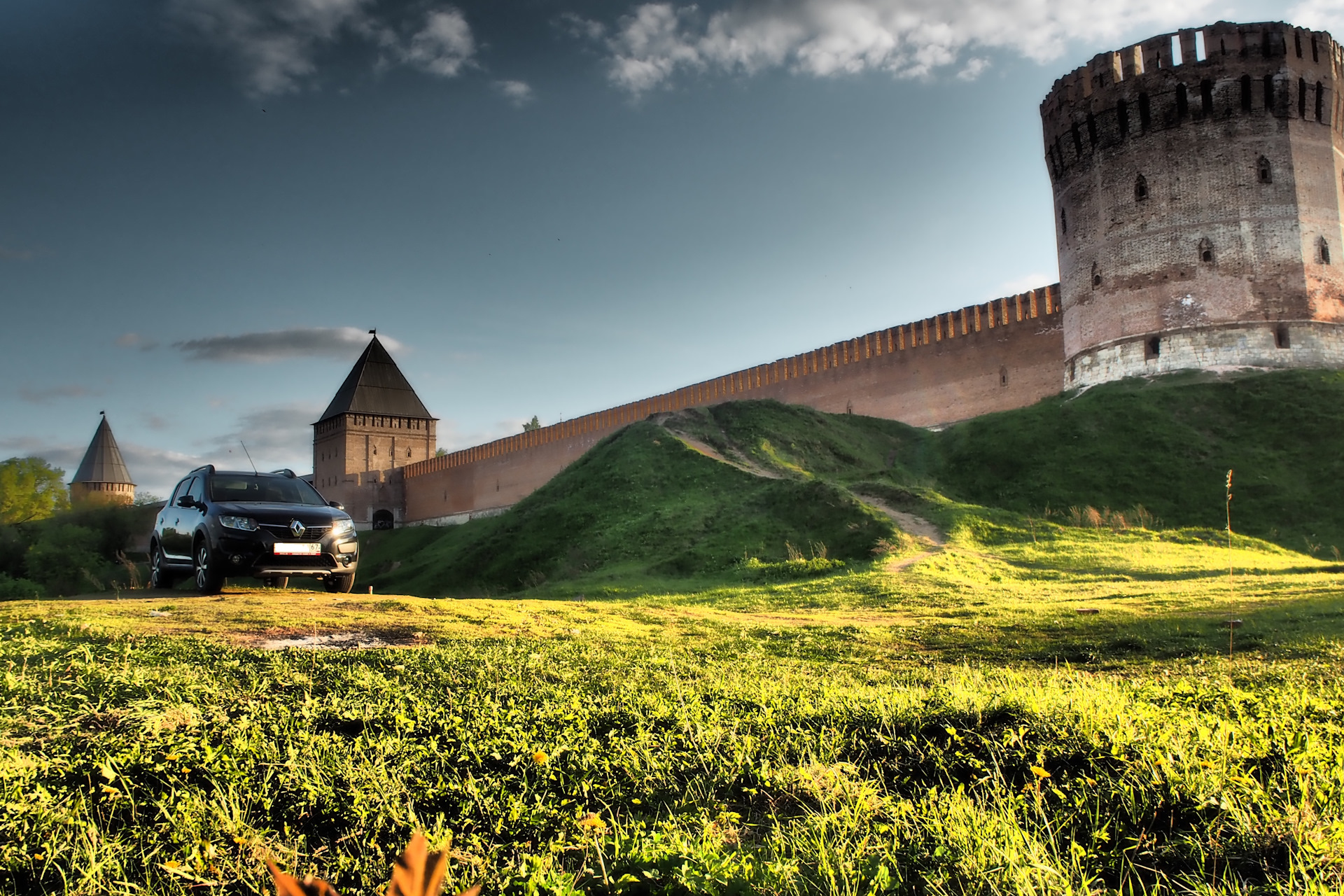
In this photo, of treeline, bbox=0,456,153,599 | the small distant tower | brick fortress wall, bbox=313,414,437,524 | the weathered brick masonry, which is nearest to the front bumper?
treeline, bbox=0,456,153,599

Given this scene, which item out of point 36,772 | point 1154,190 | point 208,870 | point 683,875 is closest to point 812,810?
point 683,875

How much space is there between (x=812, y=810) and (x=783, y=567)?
40.3 feet

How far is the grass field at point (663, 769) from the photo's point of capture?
247cm

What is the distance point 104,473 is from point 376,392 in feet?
105

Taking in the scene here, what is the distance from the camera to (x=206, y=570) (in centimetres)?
970

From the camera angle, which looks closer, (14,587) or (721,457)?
(721,457)

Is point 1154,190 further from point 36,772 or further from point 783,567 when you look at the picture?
point 36,772

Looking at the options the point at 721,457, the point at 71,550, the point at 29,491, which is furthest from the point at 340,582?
the point at 29,491

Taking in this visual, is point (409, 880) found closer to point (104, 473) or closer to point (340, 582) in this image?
point (340, 582)

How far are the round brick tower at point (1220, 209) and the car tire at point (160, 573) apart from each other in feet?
77.1

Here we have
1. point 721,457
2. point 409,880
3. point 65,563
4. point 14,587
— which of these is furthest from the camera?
point 65,563

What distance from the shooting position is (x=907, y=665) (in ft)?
21.5

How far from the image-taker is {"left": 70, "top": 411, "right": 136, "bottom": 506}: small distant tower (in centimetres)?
7001

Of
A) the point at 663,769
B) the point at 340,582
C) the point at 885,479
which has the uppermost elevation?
the point at 885,479
